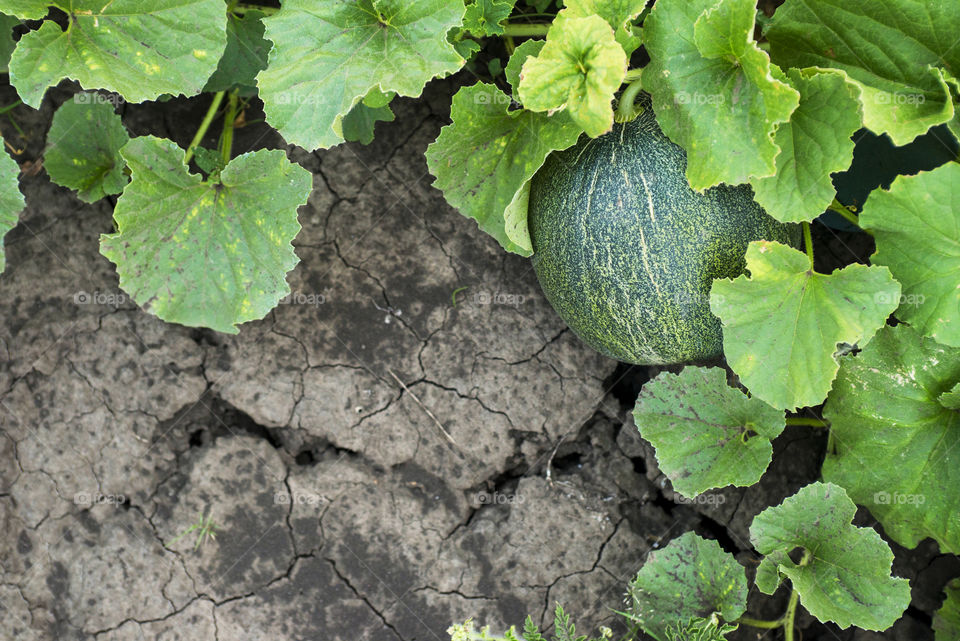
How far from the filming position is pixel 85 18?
241 cm

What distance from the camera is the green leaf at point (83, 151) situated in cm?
281

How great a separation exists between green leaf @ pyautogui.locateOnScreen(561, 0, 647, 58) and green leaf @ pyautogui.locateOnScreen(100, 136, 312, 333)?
0.93 metres

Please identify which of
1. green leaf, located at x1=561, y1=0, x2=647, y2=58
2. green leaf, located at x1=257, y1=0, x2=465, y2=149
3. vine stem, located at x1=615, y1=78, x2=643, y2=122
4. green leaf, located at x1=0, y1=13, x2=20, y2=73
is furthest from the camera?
green leaf, located at x1=0, y1=13, x2=20, y2=73

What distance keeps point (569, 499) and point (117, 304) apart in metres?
1.75

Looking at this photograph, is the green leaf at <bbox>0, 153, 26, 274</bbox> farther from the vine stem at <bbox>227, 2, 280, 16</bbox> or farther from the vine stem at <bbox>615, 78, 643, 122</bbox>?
the vine stem at <bbox>615, 78, 643, 122</bbox>

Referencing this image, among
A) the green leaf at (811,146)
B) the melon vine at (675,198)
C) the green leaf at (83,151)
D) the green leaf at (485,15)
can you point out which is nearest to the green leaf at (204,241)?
the melon vine at (675,198)

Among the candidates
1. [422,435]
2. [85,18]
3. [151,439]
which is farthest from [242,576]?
[85,18]

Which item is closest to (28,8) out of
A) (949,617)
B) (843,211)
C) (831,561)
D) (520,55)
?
(520,55)

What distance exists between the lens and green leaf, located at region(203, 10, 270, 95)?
274cm

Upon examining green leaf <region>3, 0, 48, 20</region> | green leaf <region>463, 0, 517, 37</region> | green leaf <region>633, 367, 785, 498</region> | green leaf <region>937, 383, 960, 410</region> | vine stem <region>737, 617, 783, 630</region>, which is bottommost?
vine stem <region>737, 617, 783, 630</region>

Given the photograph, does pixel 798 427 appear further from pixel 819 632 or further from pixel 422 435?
pixel 422 435

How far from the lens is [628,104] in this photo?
2451 mm

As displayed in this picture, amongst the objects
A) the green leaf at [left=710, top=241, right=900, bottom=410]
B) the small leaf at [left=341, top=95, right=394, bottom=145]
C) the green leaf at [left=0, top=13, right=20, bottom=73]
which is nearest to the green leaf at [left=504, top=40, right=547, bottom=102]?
the small leaf at [left=341, top=95, right=394, bottom=145]

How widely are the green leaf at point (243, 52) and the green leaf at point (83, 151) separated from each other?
0.40 meters
